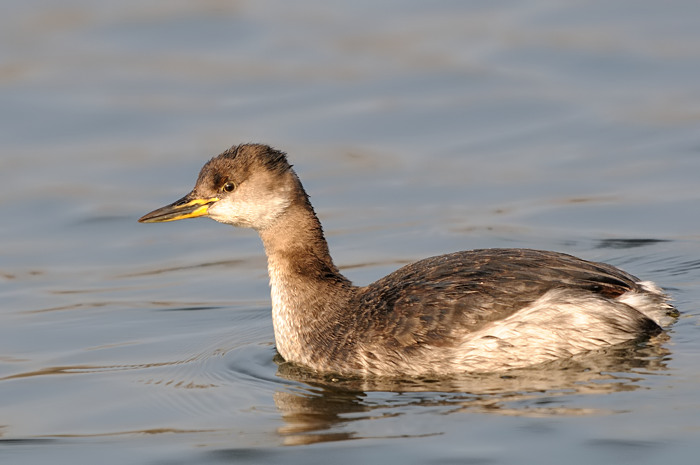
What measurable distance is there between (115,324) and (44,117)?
16.1 ft

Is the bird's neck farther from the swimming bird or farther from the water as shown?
the water

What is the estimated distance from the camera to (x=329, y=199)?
41.1 ft

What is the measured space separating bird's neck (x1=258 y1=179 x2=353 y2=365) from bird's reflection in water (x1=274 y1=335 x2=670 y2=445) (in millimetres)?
439

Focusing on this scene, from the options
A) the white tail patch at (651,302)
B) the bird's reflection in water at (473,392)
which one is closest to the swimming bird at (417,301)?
the white tail patch at (651,302)

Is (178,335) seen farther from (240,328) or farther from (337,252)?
(337,252)

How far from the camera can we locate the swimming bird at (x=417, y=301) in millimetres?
8234

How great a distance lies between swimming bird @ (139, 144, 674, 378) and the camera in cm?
823

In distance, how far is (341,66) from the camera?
51.0 feet

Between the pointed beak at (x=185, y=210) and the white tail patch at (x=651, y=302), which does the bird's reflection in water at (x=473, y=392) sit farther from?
the pointed beak at (x=185, y=210)

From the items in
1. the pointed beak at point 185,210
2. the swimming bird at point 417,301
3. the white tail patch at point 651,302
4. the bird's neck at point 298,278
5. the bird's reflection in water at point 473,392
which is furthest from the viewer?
the pointed beak at point 185,210

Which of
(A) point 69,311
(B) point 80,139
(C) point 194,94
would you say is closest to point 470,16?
(C) point 194,94

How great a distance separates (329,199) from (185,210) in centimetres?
360

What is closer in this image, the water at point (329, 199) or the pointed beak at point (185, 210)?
the water at point (329, 199)

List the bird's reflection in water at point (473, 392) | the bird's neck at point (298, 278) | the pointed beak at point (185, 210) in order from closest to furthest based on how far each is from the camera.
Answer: the bird's reflection in water at point (473, 392) < the bird's neck at point (298, 278) < the pointed beak at point (185, 210)
